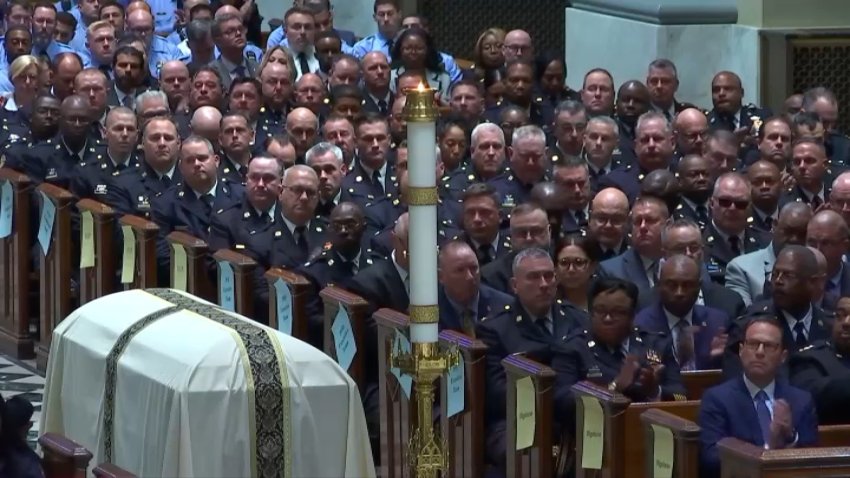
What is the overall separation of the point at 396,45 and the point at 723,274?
4.59m

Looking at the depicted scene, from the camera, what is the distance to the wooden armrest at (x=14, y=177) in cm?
1162

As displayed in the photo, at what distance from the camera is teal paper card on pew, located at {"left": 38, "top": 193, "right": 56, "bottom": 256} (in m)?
11.3

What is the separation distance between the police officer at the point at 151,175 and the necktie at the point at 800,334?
3.75 meters

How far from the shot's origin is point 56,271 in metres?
11.3

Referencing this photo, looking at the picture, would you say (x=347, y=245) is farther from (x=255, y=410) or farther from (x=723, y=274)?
(x=255, y=410)

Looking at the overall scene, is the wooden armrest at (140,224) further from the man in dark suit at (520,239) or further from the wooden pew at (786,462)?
the wooden pew at (786,462)

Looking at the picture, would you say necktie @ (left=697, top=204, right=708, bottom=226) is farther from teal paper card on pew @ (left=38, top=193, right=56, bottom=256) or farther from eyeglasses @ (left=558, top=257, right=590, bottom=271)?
teal paper card on pew @ (left=38, top=193, right=56, bottom=256)

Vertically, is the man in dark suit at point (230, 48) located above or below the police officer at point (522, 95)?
above

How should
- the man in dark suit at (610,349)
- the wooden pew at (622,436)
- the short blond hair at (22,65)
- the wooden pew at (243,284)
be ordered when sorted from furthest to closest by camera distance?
the short blond hair at (22,65)
the wooden pew at (243,284)
the man in dark suit at (610,349)
the wooden pew at (622,436)

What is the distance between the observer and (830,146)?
12.5m

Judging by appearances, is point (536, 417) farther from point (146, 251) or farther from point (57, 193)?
point (57, 193)

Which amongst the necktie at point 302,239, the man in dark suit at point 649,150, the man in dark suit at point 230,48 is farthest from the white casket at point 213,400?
the man in dark suit at point 230,48

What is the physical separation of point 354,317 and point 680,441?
220 cm

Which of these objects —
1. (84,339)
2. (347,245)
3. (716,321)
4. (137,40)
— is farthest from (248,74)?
(84,339)
